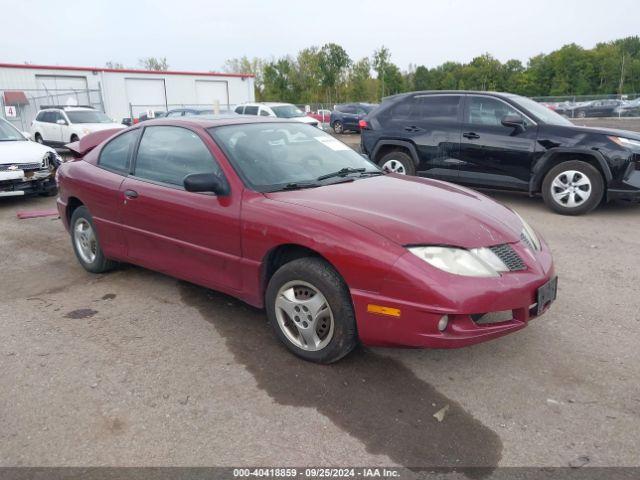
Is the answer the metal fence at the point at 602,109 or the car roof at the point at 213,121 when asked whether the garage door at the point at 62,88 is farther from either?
the metal fence at the point at 602,109

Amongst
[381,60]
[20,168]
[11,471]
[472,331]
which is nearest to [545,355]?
[472,331]

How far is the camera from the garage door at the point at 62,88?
2970 centimetres

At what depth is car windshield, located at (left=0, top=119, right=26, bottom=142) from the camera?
30.3ft

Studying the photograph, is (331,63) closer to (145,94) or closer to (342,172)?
(145,94)

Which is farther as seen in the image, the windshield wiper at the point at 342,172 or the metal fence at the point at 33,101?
the metal fence at the point at 33,101

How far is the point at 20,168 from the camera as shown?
8.48m

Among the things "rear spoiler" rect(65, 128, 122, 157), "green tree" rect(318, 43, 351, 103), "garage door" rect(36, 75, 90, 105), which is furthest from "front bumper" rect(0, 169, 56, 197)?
"green tree" rect(318, 43, 351, 103)

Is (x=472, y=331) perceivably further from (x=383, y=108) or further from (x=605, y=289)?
(x=383, y=108)

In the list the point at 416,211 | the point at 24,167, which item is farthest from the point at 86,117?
the point at 416,211

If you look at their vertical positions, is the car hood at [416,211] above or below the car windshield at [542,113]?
below

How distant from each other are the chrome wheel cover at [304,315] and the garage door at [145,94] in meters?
33.3

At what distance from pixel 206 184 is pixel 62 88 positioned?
33.1 metres

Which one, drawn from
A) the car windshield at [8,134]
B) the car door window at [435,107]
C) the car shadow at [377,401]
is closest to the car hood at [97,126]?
the car windshield at [8,134]

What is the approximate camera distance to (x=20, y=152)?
8.64 metres
